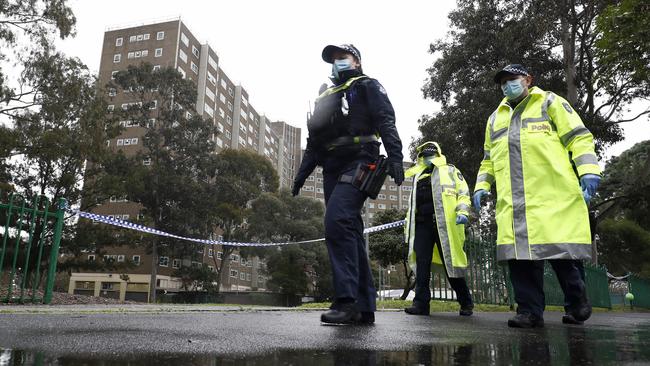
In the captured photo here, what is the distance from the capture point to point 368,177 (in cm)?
341

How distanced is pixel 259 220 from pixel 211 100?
86.9ft

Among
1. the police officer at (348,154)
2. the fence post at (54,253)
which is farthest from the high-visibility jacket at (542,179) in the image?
the fence post at (54,253)

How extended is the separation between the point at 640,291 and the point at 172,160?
93.6ft

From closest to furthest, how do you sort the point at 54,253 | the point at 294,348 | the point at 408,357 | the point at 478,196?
1. the point at 408,357
2. the point at 294,348
3. the point at 478,196
4. the point at 54,253

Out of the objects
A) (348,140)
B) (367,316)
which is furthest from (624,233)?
(348,140)

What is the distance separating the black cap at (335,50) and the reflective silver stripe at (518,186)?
1.34 m

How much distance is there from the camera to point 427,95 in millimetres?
20062

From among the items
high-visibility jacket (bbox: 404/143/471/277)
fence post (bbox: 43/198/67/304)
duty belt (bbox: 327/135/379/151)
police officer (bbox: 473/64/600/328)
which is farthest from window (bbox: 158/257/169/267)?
police officer (bbox: 473/64/600/328)

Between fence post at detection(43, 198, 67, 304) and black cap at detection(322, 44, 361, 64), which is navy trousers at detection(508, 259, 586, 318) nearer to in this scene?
black cap at detection(322, 44, 361, 64)

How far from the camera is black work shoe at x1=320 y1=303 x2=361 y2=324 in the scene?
10.4ft

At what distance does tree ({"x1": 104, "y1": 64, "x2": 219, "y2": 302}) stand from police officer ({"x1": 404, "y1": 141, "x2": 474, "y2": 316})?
29127 mm

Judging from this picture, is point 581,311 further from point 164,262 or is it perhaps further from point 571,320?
point 164,262

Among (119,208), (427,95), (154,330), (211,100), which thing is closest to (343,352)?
(154,330)

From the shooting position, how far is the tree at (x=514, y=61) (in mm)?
16406
